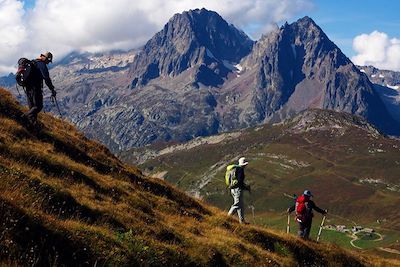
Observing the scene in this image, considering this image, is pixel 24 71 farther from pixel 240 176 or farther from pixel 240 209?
pixel 240 209

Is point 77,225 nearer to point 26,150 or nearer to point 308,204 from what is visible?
point 26,150

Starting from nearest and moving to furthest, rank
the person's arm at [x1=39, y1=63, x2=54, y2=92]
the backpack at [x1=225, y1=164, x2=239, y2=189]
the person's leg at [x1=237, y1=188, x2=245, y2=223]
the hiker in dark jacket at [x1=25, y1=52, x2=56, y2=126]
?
the person's arm at [x1=39, y1=63, x2=54, y2=92], the hiker in dark jacket at [x1=25, y1=52, x2=56, y2=126], the person's leg at [x1=237, y1=188, x2=245, y2=223], the backpack at [x1=225, y1=164, x2=239, y2=189]

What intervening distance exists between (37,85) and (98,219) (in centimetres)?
1052

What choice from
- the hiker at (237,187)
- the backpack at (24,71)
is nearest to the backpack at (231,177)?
the hiker at (237,187)

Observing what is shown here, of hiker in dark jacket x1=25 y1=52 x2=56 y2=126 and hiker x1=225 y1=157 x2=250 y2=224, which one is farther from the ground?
hiker in dark jacket x1=25 y1=52 x2=56 y2=126

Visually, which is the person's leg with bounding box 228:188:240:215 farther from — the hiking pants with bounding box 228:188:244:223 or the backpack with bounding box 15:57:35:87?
the backpack with bounding box 15:57:35:87

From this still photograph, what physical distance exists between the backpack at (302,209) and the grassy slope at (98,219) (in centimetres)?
332

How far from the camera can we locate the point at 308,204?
30.0 m

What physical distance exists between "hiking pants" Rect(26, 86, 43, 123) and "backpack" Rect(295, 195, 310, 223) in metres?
16.4

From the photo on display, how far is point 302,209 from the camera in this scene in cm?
2991

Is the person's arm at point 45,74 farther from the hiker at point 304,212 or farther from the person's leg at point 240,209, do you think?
the hiker at point 304,212

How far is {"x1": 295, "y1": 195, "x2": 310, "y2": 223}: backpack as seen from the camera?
97.7ft

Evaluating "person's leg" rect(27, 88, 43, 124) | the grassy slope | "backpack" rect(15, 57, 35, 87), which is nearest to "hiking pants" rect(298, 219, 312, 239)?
the grassy slope

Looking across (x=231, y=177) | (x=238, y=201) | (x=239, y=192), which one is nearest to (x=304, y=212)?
(x=238, y=201)
